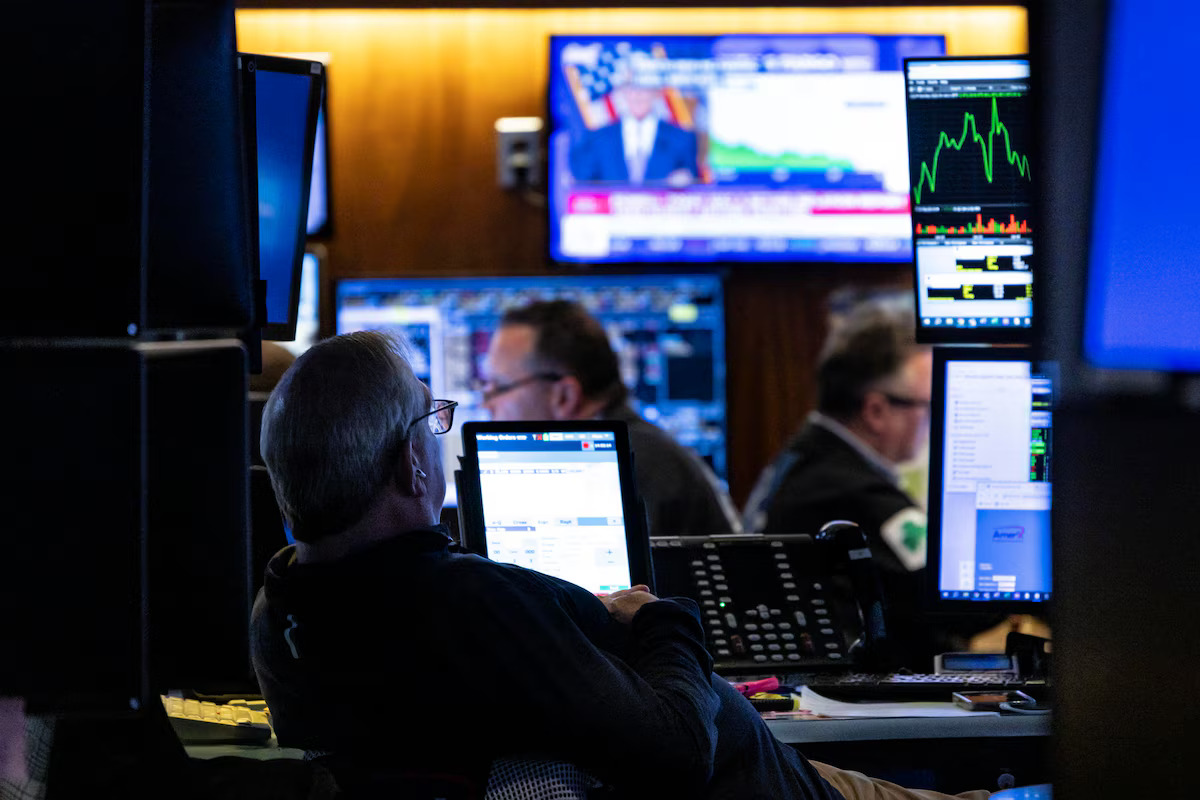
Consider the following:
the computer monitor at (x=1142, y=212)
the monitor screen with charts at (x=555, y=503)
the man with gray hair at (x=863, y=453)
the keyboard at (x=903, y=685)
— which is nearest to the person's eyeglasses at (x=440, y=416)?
the monitor screen with charts at (x=555, y=503)

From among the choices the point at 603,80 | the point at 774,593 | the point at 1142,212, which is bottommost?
the point at 774,593

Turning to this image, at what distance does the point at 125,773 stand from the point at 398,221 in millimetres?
3603

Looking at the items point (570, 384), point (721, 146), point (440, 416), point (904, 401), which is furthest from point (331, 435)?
point (721, 146)

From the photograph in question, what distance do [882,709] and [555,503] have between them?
62cm

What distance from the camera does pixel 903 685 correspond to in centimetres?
219

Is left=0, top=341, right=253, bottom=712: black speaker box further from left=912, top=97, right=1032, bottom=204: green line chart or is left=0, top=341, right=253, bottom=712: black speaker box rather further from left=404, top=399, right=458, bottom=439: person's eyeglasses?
left=912, top=97, right=1032, bottom=204: green line chart

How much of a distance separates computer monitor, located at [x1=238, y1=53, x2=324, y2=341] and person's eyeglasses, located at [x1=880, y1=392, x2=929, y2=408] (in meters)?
2.10

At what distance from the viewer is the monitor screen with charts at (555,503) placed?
2.20 meters

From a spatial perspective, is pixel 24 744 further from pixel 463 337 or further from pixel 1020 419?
pixel 463 337

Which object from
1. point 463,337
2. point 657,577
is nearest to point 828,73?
point 463,337

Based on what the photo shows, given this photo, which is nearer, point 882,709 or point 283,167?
point 283,167

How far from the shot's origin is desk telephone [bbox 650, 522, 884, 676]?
7.33 feet

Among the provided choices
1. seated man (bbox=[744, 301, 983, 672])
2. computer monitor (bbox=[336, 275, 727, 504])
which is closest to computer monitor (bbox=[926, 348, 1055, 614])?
seated man (bbox=[744, 301, 983, 672])

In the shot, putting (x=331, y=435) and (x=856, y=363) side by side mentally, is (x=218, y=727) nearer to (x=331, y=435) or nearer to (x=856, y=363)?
(x=331, y=435)
